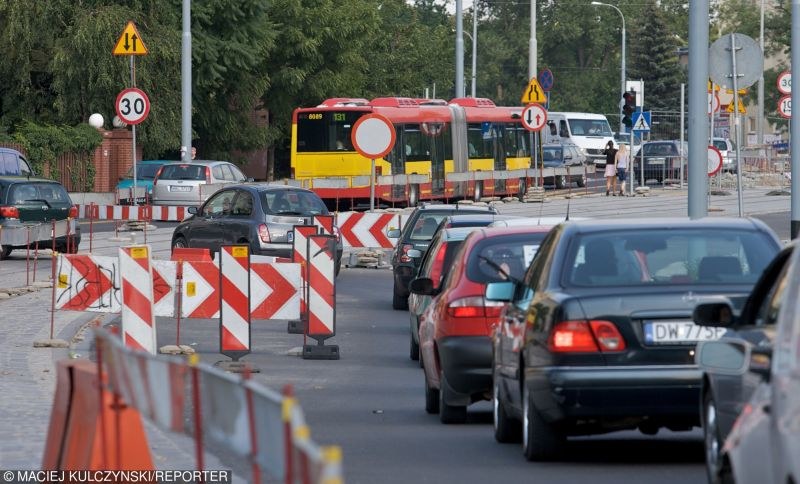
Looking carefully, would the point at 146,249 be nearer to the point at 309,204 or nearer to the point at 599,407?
the point at 599,407

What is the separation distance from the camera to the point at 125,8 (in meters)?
53.8

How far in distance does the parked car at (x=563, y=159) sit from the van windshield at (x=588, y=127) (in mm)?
2287

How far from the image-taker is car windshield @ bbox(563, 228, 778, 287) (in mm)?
9945

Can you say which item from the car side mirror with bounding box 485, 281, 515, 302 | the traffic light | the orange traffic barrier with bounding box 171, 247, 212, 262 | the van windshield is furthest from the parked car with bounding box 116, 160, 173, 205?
the car side mirror with bounding box 485, 281, 515, 302

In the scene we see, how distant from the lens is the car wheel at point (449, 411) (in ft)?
40.9

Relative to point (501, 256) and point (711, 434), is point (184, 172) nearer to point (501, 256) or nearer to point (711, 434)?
point (501, 256)

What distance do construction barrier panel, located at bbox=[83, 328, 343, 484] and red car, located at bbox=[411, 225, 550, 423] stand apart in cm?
481

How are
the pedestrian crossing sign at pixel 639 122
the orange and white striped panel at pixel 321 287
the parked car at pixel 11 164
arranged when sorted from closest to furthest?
the orange and white striped panel at pixel 321 287 → the parked car at pixel 11 164 → the pedestrian crossing sign at pixel 639 122

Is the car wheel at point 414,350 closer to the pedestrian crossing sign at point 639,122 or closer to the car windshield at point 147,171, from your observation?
the pedestrian crossing sign at point 639,122

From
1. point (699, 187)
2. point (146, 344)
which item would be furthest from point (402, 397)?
point (699, 187)

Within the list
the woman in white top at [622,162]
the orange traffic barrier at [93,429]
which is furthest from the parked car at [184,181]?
the orange traffic barrier at [93,429]

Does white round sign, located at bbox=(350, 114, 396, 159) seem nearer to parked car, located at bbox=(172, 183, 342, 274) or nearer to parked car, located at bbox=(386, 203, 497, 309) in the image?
parked car, located at bbox=(172, 183, 342, 274)

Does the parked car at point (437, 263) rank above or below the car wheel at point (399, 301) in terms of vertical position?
above

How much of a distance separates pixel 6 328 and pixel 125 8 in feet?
115
